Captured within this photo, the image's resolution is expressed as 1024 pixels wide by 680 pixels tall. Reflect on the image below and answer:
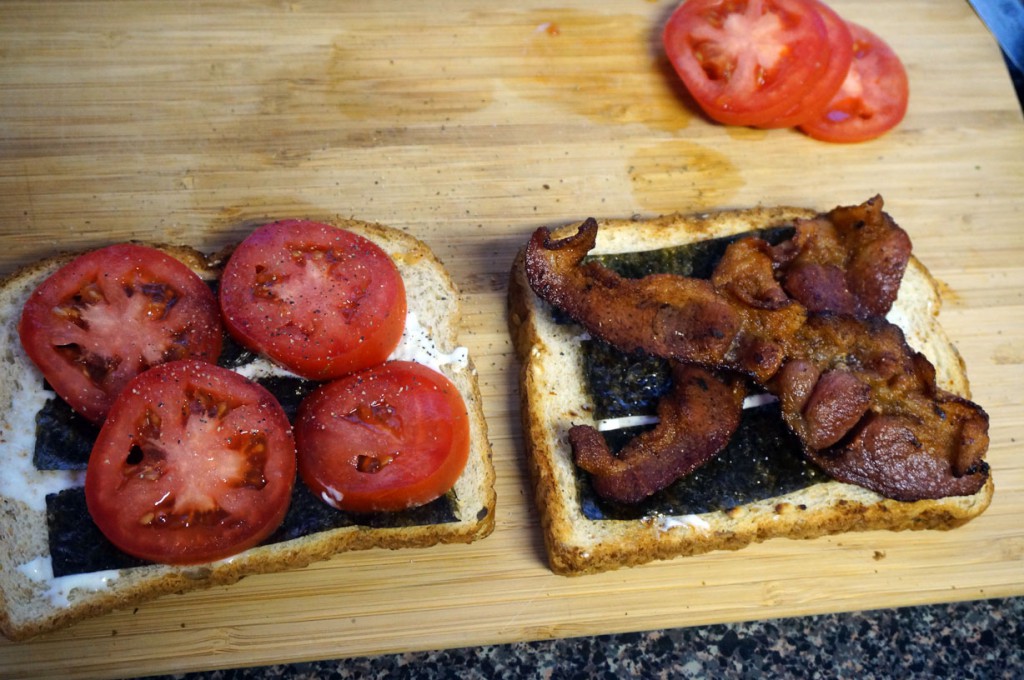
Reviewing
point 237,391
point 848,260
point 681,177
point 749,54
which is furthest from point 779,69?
point 237,391

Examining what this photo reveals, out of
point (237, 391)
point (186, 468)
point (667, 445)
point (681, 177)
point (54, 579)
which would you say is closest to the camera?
point (186, 468)

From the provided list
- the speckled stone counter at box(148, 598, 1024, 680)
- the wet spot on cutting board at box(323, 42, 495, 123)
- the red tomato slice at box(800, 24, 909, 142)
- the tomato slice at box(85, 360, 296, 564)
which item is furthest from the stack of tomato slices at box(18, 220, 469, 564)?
the red tomato slice at box(800, 24, 909, 142)

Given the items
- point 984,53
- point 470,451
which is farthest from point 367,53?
point 984,53

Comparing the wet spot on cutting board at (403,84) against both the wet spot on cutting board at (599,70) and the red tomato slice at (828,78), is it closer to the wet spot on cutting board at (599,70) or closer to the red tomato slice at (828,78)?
the wet spot on cutting board at (599,70)

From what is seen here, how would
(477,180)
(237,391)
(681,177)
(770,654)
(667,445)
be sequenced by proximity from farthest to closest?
(681,177) → (477,180) → (770,654) → (667,445) → (237,391)

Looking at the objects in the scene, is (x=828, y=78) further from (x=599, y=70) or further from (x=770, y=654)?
(x=770, y=654)
